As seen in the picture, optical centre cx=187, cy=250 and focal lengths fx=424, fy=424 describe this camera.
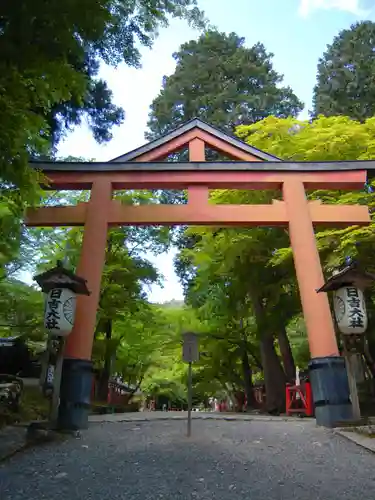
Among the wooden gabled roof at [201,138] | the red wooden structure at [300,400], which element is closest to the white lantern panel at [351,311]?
the wooden gabled roof at [201,138]

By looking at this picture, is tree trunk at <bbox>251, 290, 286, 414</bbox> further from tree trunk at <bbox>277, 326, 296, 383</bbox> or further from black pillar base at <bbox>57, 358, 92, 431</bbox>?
black pillar base at <bbox>57, 358, 92, 431</bbox>

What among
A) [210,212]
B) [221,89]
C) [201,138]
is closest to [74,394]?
[210,212]

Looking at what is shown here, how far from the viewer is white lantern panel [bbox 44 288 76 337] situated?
23.7 feet

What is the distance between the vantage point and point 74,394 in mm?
7387

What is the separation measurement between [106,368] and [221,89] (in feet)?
49.1

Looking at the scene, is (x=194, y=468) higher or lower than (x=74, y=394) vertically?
lower

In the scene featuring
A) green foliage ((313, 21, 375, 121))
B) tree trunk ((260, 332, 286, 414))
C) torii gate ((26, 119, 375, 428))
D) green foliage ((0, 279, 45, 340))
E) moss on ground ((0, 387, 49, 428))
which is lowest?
moss on ground ((0, 387, 49, 428))

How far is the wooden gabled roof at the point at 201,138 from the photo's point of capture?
32.1 ft

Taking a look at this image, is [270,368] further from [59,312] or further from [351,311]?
[59,312]

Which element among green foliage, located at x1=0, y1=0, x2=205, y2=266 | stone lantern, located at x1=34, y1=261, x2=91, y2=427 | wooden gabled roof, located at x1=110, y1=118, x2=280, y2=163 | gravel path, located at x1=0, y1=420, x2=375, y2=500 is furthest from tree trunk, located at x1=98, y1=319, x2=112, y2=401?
green foliage, located at x1=0, y1=0, x2=205, y2=266

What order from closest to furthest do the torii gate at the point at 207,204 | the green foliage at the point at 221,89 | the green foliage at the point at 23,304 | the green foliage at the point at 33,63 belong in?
the green foliage at the point at 33,63, the torii gate at the point at 207,204, the green foliage at the point at 23,304, the green foliage at the point at 221,89

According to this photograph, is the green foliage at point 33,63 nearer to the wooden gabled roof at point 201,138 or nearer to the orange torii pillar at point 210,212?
the orange torii pillar at point 210,212

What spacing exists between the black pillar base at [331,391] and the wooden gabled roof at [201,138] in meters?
4.67

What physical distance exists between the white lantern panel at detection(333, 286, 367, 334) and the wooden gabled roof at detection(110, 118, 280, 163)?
3.63 meters
